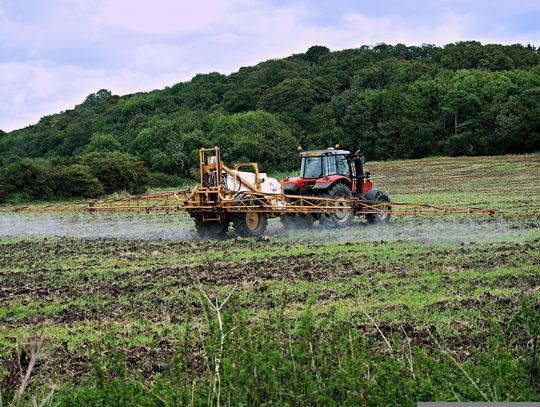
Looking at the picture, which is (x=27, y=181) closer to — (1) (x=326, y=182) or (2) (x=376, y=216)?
(1) (x=326, y=182)

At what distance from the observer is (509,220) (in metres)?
19.7

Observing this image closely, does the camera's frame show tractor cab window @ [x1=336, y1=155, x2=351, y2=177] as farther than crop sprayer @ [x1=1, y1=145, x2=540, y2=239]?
Yes

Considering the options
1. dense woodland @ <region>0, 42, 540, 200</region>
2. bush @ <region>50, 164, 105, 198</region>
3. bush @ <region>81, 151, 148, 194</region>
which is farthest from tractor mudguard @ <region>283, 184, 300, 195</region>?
dense woodland @ <region>0, 42, 540, 200</region>

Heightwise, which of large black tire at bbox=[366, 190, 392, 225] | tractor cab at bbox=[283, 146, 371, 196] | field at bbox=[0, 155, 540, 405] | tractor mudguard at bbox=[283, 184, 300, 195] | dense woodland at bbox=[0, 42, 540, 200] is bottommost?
field at bbox=[0, 155, 540, 405]

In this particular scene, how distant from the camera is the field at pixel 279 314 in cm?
534

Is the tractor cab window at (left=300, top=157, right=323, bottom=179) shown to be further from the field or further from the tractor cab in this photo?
the field

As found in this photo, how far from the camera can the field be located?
17.5 feet

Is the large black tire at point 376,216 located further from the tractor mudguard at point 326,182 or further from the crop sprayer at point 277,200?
the tractor mudguard at point 326,182

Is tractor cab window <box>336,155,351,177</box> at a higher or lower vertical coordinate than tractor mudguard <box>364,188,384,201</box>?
higher

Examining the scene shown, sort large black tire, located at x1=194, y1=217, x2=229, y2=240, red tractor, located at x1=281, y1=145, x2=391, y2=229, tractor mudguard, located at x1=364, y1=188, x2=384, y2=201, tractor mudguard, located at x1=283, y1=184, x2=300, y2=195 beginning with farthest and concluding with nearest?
1. tractor mudguard, located at x1=364, y1=188, x2=384, y2=201
2. tractor mudguard, located at x1=283, y1=184, x2=300, y2=195
3. red tractor, located at x1=281, y1=145, x2=391, y2=229
4. large black tire, located at x1=194, y1=217, x2=229, y2=240

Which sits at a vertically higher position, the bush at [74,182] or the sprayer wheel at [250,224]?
the bush at [74,182]

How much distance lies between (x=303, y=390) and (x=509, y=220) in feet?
51.5

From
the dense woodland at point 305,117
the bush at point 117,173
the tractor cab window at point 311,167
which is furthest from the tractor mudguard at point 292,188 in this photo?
the dense woodland at point 305,117

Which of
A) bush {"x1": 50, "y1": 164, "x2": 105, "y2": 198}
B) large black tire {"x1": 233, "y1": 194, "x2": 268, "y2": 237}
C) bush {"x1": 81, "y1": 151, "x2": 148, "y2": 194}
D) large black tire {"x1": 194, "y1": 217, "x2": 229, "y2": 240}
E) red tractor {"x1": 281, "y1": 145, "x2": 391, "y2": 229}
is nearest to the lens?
large black tire {"x1": 233, "y1": 194, "x2": 268, "y2": 237}
